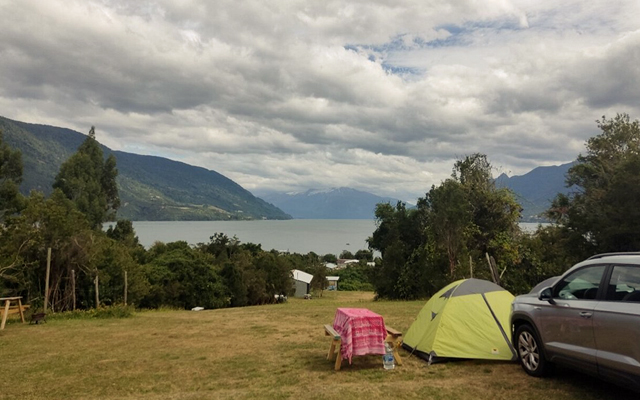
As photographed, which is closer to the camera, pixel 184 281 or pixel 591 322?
pixel 591 322

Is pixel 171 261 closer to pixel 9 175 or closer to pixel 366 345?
pixel 9 175

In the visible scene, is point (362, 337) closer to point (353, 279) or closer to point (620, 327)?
point (620, 327)

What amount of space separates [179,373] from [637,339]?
24.7ft

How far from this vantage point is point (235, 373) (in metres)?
7.90

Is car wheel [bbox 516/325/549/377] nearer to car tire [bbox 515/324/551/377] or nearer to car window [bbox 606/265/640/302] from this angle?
car tire [bbox 515/324/551/377]

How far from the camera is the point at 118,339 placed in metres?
11.7

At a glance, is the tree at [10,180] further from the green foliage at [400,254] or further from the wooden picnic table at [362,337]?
the wooden picnic table at [362,337]

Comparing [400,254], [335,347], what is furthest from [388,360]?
[400,254]

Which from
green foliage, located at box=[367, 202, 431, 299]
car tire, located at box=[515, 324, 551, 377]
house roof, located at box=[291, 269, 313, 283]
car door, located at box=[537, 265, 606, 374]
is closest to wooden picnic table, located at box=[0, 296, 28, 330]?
car tire, located at box=[515, 324, 551, 377]

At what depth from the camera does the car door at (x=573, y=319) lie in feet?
18.3

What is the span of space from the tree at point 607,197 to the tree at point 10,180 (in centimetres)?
3600

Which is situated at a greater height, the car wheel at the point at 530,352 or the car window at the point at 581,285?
the car window at the point at 581,285

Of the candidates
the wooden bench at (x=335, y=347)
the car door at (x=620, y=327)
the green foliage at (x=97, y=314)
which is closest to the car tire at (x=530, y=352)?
the car door at (x=620, y=327)

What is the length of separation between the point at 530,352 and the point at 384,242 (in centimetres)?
3156
